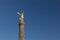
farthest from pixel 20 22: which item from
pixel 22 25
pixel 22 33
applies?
pixel 22 33

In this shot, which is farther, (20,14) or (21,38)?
(20,14)

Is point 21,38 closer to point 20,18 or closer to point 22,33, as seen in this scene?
point 22,33

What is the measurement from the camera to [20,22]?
31938 mm

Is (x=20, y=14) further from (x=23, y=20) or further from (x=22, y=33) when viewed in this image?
(x=22, y=33)

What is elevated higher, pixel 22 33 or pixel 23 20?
pixel 23 20

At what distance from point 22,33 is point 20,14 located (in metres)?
5.26

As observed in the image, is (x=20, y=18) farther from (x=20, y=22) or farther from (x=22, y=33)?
(x=22, y=33)

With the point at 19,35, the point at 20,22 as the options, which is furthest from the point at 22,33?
the point at 20,22

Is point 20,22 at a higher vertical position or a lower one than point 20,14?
lower

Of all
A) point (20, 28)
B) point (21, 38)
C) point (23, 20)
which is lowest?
point (21, 38)

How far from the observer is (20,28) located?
103 ft

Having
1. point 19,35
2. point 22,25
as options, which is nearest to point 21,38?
point 19,35

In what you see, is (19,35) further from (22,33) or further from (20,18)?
(20,18)

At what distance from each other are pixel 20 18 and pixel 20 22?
116 centimetres
